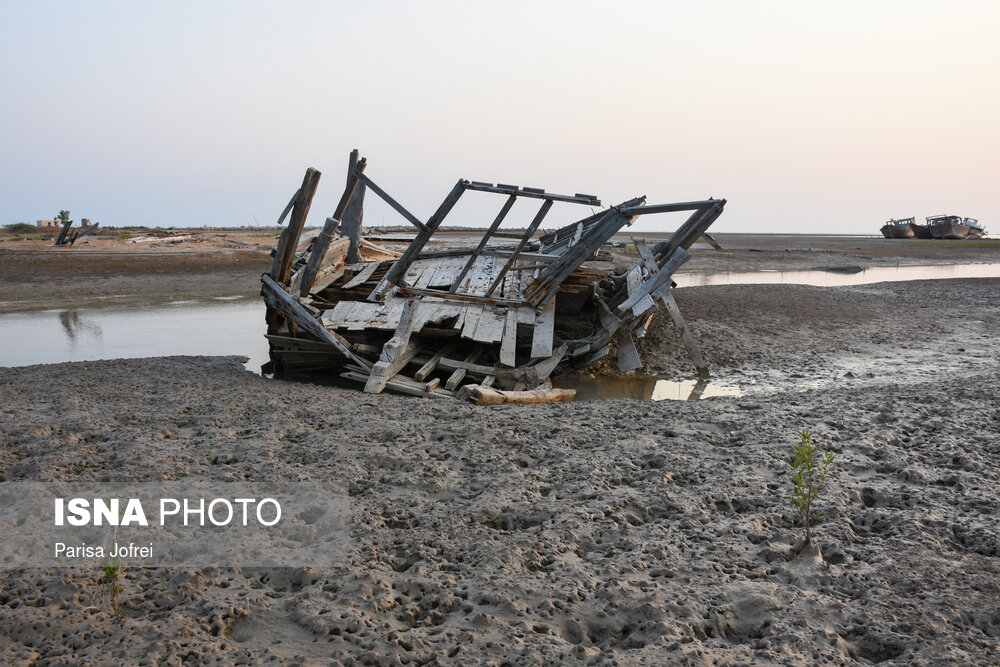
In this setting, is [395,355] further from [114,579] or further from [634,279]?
[114,579]

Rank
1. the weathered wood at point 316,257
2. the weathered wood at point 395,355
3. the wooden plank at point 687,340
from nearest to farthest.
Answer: the weathered wood at point 395,355
the wooden plank at point 687,340
the weathered wood at point 316,257

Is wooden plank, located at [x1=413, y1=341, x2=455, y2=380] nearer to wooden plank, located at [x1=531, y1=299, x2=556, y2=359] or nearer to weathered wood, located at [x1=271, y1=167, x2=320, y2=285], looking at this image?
wooden plank, located at [x1=531, y1=299, x2=556, y2=359]

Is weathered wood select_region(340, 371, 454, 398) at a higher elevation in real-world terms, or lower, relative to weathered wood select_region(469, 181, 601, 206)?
lower

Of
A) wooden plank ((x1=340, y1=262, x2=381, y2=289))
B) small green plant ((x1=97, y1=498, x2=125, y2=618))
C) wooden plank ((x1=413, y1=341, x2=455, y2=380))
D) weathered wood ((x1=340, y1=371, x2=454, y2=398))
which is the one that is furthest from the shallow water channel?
small green plant ((x1=97, y1=498, x2=125, y2=618))

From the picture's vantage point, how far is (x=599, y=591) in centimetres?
312

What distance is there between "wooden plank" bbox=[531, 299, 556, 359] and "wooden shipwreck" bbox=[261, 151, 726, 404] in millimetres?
16

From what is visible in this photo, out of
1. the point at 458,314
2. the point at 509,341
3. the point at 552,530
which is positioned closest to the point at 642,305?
the point at 509,341

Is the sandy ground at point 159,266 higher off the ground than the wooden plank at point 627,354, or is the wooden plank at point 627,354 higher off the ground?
the sandy ground at point 159,266

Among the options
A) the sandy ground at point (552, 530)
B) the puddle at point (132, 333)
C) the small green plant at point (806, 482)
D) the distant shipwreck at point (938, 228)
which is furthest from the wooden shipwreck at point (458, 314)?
the distant shipwreck at point (938, 228)

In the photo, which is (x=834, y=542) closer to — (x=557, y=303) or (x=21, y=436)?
(x=21, y=436)

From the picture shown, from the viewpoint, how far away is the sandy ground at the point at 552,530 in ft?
9.00

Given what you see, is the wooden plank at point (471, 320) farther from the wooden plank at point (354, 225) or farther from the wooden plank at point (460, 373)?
the wooden plank at point (354, 225)

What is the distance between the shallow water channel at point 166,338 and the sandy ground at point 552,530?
2.32 metres

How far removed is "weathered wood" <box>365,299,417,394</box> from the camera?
297 inches
